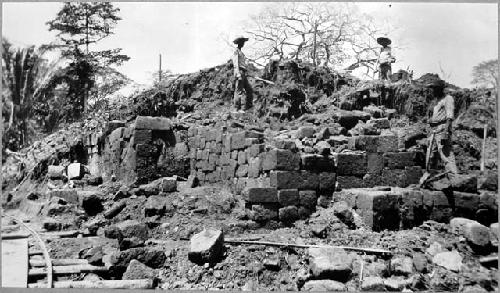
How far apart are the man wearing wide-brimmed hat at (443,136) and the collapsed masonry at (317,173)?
0.75ft

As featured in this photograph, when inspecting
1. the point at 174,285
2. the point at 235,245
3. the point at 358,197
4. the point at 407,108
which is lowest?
the point at 174,285

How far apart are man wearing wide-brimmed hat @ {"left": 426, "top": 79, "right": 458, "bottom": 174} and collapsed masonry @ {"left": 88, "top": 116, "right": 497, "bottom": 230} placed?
0.23 metres

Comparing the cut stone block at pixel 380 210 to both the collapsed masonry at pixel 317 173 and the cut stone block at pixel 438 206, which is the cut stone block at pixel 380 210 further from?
the cut stone block at pixel 438 206

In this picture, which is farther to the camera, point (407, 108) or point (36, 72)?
point (407, 108)

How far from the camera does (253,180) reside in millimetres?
7742

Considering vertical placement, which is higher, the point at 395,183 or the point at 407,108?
the point at 407,108

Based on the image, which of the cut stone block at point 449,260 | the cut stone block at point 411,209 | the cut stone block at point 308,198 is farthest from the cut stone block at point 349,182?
the cut stone block at point 449,260

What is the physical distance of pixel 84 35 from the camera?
7.97 metres

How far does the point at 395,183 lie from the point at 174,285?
4035mm

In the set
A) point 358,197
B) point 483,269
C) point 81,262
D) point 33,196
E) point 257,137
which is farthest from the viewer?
point 33,196

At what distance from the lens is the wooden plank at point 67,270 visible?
6.06m

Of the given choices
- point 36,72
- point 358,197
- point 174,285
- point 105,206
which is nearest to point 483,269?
point 358,197

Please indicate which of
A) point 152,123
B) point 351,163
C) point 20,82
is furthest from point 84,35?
point 351,163

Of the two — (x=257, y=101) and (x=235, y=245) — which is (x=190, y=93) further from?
(x=235, y=245)
